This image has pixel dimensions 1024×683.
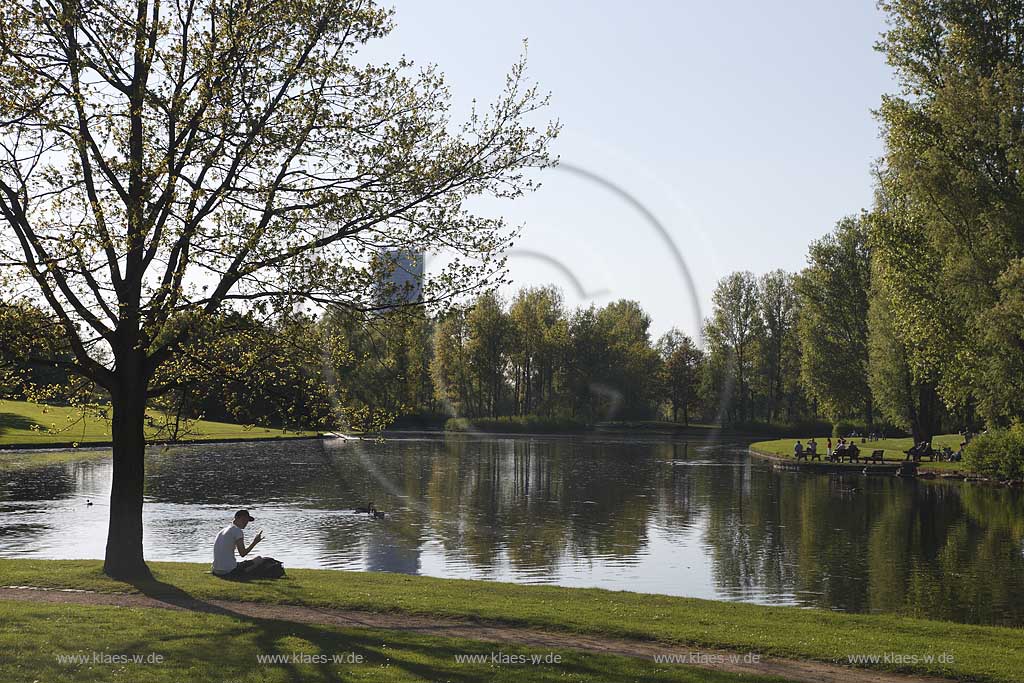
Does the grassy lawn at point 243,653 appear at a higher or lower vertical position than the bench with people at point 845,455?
lower

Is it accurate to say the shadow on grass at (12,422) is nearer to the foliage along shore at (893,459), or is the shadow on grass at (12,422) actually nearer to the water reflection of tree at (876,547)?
the water reflection of tree at (876,547)

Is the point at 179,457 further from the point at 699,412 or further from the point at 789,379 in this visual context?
the point at 699,412

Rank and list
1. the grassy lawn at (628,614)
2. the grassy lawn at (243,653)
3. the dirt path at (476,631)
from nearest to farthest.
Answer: the grassy lawn at (243,653) → the dirt path at (476,631) → the grassy lawn at (628,614)

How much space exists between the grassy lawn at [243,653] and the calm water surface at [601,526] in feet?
31.0

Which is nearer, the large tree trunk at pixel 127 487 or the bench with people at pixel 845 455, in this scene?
the large tree trunk at pixel 127 487

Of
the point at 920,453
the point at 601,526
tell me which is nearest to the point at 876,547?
the point at 601,526

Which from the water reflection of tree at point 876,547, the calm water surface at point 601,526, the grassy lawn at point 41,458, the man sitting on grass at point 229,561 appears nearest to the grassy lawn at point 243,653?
the man sitting on grass at point 229,561

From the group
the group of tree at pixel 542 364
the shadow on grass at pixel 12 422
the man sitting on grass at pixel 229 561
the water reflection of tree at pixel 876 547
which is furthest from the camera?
the group of tree at pixel 542 364

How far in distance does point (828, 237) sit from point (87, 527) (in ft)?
224

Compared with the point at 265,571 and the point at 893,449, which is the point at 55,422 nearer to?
the point at 265,571

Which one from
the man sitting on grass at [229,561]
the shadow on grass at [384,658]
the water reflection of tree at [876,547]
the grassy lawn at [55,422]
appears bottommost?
the water reflection of tree at [876,547]

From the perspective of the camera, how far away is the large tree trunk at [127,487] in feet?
60.9

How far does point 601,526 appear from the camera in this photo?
33.2 m

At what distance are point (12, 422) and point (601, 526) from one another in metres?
52.2
